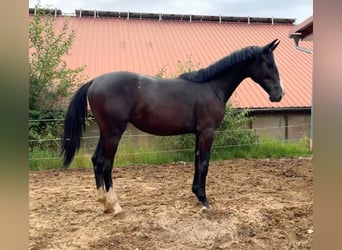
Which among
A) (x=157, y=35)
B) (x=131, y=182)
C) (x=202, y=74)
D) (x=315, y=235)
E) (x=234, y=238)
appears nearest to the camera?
(x=315, y=235)

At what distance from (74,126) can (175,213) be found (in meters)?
1.14

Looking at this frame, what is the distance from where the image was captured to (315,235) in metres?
0.43

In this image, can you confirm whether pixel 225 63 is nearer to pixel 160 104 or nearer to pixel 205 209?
pixel 160 104

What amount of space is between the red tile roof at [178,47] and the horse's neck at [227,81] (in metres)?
3.86

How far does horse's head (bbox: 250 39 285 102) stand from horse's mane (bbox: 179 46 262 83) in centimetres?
6

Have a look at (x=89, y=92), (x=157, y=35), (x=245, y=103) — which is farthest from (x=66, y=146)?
(x=157, y=35)

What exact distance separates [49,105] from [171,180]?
332 cm

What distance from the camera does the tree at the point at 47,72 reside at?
5621 millimetres

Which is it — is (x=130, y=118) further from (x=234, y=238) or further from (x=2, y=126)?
(x=2, y=126)

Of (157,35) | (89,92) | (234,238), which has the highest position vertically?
(157,35)

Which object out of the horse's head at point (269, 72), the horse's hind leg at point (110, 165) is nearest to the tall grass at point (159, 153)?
the horse's hind leg at point (110, 165)

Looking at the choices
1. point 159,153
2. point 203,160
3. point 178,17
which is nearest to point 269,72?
point 203,160

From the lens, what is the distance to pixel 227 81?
2.83m

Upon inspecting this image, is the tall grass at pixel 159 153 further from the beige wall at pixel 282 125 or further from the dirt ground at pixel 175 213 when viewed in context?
the beige wall at pixel 282 125
